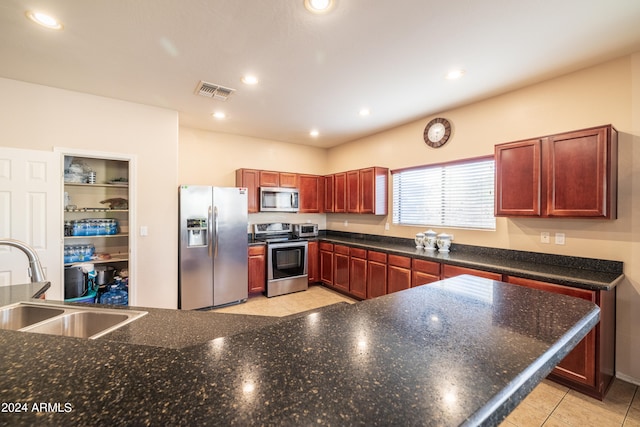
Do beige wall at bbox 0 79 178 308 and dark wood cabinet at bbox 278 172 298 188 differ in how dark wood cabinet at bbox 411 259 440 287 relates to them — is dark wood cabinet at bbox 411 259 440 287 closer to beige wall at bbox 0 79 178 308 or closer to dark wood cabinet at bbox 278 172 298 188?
dark wood cabinet at bbox 278 172 298 188

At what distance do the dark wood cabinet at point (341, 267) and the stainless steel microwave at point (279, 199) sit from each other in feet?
3.74

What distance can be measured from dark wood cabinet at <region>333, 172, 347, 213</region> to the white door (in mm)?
3861

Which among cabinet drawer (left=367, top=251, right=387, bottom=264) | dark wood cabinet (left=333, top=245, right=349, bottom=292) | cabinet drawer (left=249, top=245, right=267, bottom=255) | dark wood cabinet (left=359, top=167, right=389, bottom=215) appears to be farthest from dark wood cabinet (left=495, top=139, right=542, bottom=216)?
cabinet drawer (left=249, top=245, right=267, bottom=255)

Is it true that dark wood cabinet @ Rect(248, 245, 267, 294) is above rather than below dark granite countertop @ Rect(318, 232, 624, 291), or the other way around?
below

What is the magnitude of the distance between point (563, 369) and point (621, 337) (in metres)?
0.64

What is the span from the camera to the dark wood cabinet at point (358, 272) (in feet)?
13.3

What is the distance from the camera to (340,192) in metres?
4.99

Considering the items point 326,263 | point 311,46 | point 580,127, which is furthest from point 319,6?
point 326,263

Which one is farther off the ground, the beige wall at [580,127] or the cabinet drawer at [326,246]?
the beige wall at [580,127]

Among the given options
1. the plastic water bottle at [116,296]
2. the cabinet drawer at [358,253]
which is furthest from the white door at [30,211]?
the cabinet drawer at [358,253]

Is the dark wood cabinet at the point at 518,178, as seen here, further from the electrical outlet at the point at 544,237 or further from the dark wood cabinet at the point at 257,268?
the dark wood cabinet at the point at 257,268

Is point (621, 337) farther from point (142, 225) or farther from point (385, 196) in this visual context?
point (142, 225)

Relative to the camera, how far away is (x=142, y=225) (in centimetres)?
334

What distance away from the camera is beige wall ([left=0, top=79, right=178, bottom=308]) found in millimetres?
2764
